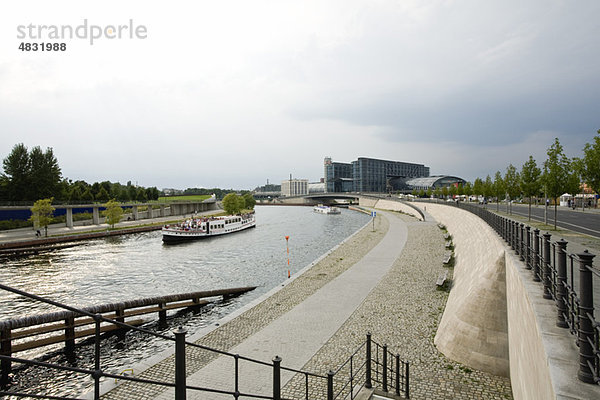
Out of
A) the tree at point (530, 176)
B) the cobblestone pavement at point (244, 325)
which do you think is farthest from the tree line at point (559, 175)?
the cobblestone pavement at point (244, 325)

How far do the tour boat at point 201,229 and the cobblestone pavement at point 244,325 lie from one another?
85.8 feet

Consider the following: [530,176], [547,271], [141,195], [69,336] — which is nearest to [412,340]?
[547,271]

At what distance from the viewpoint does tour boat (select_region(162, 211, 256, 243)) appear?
45969 millimetres

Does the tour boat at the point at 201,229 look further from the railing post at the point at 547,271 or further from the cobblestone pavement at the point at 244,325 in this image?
the railing post at the point at 547,271

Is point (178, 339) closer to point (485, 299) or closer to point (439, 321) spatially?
point (485, 299)

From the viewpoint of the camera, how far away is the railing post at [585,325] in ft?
13.0

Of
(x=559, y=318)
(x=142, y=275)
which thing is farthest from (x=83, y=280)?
(x=559, y=318)

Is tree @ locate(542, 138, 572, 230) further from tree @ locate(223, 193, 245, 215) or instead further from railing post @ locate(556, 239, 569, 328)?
tree @ locate(223, 193, 245, 215)

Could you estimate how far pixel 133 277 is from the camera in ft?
85.7

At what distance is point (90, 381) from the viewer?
37.8ft

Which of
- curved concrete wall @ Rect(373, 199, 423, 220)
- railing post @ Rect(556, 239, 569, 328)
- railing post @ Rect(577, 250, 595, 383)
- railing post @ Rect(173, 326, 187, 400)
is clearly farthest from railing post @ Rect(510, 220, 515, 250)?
curved concrete wall @ Rect(373, 199, 423, 220)

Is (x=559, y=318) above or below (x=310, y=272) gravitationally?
above

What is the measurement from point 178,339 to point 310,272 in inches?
827

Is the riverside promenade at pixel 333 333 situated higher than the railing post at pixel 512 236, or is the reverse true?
the railing post at pixel 512 236
